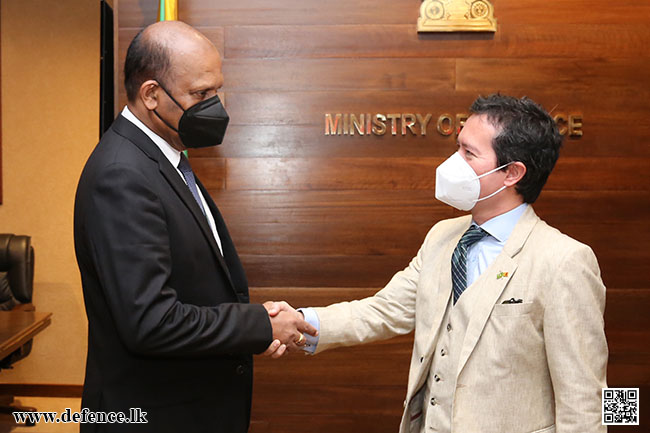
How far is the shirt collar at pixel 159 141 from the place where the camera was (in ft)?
6.41

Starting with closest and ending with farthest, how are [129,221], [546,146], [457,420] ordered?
[129,221] < [457,420] < [546,146]

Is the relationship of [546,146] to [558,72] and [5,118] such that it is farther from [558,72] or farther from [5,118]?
[5,118]

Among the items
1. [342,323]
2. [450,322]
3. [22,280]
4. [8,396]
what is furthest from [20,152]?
[450,322]

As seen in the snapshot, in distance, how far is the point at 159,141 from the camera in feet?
6.53

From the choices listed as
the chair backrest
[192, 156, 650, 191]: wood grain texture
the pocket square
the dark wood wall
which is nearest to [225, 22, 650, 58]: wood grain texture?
the dark wood wall

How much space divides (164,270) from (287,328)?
535 millimetres

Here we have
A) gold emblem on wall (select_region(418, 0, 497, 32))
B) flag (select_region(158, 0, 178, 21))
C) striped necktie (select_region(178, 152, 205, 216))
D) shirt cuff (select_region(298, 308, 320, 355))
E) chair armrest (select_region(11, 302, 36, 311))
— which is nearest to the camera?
striped necktie (select_region(178, 152, 205, 216))

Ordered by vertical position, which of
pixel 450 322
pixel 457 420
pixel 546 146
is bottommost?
pixel 457 420

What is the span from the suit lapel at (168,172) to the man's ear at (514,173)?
852 millimetres

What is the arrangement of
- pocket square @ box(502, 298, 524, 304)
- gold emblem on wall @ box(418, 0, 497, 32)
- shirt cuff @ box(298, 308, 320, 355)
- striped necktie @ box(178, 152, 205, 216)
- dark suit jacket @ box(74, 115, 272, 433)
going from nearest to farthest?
dark suit jacket @ box(74, 115, 272, 433)
pocket square @ box(502, 298, 524, 304)
striped necktie @ box(178, 152, 205, 216)
shirt cuff @ box(298, 308, 320, 355)
gold emblem on wall @ box(418, 0, 497, 32)

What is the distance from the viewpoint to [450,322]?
1.90 meters

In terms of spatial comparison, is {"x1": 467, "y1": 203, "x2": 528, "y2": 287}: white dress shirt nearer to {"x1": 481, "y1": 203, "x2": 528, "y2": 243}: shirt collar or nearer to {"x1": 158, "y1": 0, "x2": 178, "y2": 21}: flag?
{"x1": 481, "y1": 203, "x2": 528, "y2": 243}: shirt collar

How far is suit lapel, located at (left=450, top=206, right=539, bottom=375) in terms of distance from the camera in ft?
5.91

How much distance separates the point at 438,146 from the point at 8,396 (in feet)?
12.0
